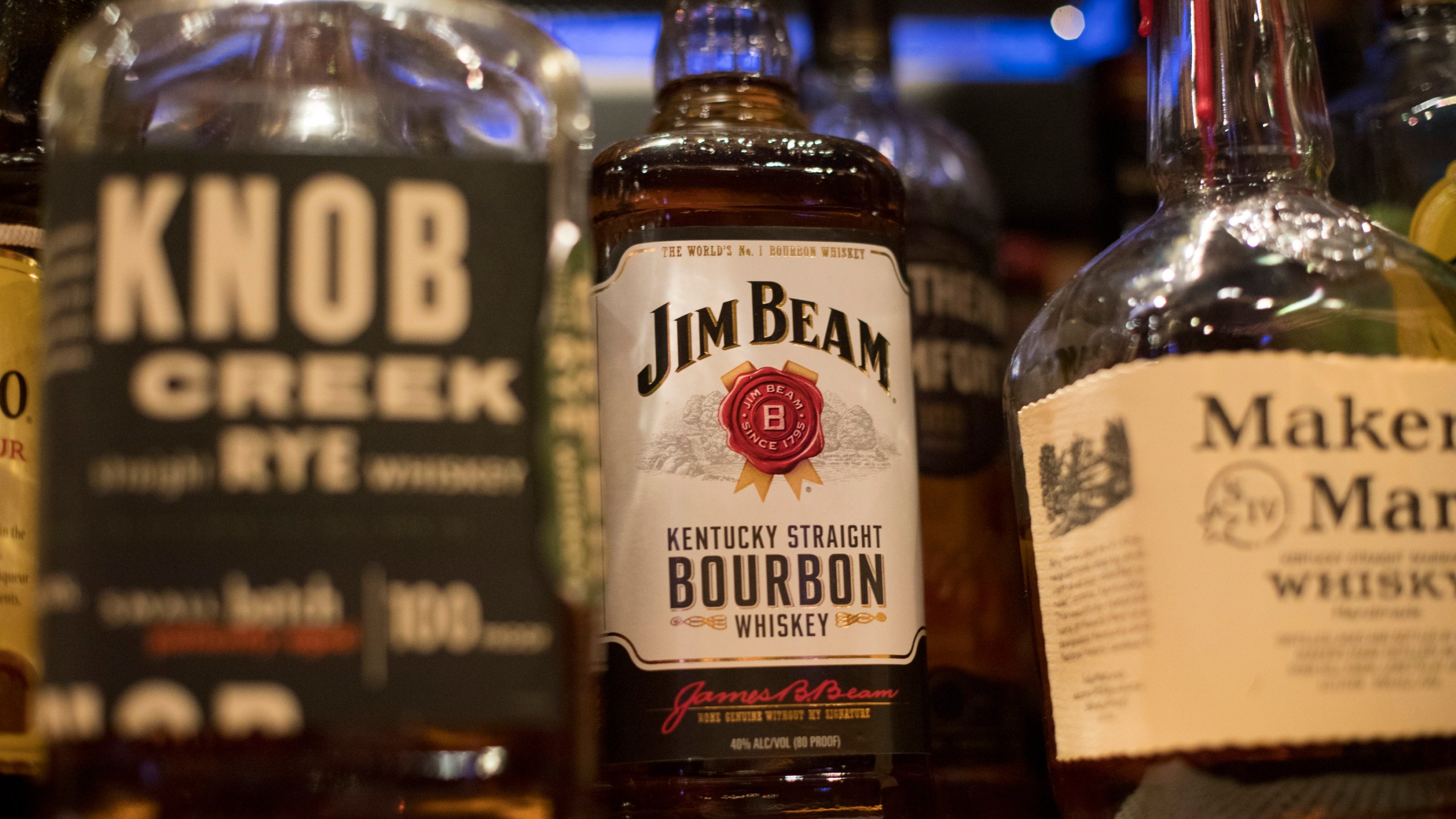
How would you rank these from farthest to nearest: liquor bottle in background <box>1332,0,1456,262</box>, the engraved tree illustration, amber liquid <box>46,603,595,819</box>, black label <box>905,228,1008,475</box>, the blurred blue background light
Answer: the blurred blue background light → black label <box>905,228,1008,475</box> → liquor bottle in background <box>1332,0,1456,262</box> → the engraved tree illustration → amber liquid <box>46,603,595,819</box>

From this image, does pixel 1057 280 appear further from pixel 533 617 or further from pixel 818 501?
pixel 533 617

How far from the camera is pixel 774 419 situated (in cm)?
73

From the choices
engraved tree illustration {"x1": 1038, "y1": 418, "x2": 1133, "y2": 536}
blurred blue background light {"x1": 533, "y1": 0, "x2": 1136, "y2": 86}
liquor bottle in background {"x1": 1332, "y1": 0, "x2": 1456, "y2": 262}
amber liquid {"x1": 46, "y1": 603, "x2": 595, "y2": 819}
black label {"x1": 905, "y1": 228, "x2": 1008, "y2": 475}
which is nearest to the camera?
amber liquid {"x1": 46, "y1": 603, "x2": 595, "y2": 819}

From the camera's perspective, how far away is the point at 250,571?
55 centimetres

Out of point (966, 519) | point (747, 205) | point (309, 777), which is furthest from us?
point (966, 519)

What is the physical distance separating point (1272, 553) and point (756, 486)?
0.75 feet

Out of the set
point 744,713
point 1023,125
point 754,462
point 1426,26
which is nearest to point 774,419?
point 754,462

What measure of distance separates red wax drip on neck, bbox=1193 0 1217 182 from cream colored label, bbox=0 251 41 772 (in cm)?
55

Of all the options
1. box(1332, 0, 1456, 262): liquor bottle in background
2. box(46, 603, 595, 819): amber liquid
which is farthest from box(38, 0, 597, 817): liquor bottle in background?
box(1332, 0, 1456, 262): liquor bottle in background

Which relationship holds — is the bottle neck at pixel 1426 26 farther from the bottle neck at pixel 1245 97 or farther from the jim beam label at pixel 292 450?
the jim beam label at pixel 292 450

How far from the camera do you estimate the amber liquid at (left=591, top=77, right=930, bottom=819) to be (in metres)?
0.69

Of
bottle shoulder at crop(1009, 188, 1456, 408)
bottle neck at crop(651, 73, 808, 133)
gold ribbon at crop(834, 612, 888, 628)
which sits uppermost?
bottle neck at crop(651, 73, 808, 133)

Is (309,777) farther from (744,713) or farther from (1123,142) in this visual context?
(1123,142)

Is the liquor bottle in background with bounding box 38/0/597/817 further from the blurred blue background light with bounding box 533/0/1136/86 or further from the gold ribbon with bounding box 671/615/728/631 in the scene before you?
the blurred blue background light with bounding box 533/0/1136/86
